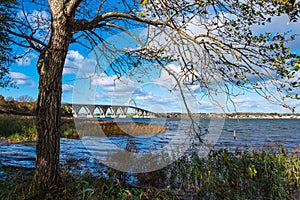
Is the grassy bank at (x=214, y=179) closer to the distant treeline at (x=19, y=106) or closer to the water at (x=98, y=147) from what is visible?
the water at (x=98, y=147)

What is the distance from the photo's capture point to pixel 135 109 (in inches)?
194

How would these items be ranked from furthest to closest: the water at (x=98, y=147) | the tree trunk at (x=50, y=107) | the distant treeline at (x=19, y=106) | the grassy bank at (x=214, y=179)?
Result: the distant treeline at (x=19, y=106)
the water at (x=98, y=147)
the grassy bank at (x=214, y=179)
the tree trunk at (x=50, y=107)

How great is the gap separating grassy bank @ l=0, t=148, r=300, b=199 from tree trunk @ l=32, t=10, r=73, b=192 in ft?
2.27

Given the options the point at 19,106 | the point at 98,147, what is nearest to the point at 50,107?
the point at 98,147

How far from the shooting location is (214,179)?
5820 millimetres

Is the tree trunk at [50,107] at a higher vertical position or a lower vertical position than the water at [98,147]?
higher

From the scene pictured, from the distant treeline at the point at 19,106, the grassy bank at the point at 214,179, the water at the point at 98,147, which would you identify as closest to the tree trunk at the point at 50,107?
the grassy bank at the point at 214,179

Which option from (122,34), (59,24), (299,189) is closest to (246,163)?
(299,189)

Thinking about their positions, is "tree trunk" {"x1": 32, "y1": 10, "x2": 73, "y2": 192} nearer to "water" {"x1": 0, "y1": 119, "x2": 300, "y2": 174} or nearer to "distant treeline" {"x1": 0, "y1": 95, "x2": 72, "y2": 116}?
"water" {"x1": 0, "y1": 119, "x2": 300, "y2": 174}

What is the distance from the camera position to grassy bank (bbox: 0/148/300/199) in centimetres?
499

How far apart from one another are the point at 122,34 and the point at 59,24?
189cm

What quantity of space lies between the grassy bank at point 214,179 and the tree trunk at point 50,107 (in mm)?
693

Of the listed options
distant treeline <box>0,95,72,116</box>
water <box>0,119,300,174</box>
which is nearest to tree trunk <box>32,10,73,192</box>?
water <box>0,119,300,174</box>

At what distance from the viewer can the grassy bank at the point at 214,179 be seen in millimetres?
4992
